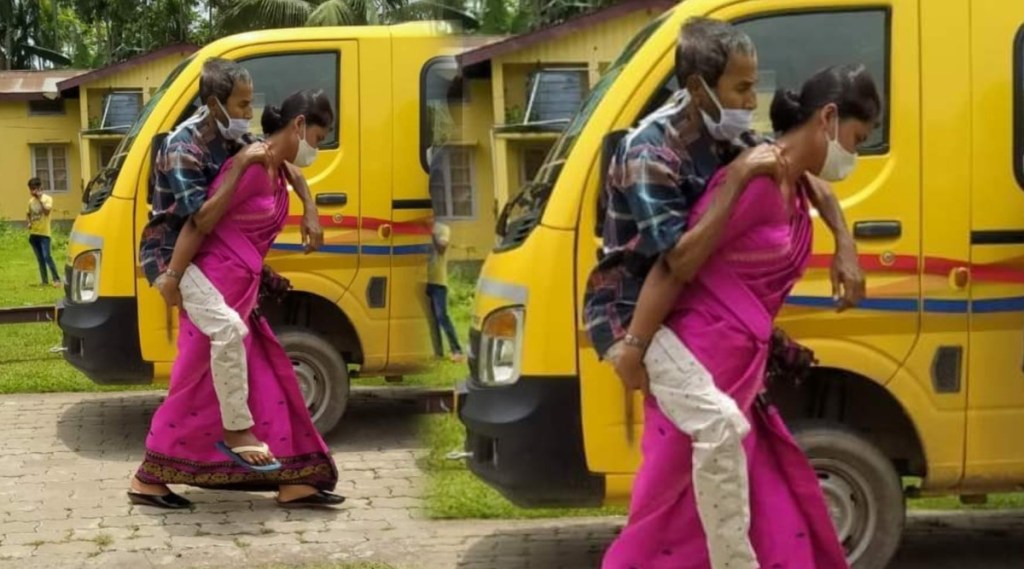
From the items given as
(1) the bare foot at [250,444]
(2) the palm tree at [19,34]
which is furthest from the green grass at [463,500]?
(2) the palm tree at [19,34]

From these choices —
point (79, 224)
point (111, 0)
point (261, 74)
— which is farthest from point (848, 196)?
point (111, 0)

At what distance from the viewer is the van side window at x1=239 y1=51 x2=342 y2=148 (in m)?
6.65

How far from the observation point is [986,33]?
13.7ft

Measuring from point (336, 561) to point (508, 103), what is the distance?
6.33 ft

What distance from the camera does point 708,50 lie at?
3.17m

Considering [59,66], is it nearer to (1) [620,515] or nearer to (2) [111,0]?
(2) [111,0]

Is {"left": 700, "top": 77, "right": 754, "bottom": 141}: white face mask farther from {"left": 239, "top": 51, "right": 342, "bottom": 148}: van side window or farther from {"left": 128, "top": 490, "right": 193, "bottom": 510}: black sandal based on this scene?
{"left": 239, "top": 51, "right": 342, "bottom": 148}: van side window

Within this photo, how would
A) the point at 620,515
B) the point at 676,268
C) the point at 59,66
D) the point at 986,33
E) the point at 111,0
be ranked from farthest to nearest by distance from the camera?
the point at 59,66
the point at 111,0
the point at 620,515
the point at 986,33
the point at 676,268


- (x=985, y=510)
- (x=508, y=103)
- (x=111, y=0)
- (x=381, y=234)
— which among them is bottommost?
(x=985, y=510)

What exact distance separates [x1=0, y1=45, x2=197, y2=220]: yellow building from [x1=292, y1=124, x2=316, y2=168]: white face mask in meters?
1.86

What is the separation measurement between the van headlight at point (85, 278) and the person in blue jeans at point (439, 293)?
258cm

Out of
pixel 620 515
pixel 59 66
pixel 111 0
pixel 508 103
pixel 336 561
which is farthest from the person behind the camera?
pixel 59 66

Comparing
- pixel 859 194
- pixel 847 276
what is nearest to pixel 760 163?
pixel 847 276

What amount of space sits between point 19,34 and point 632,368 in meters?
28.3
